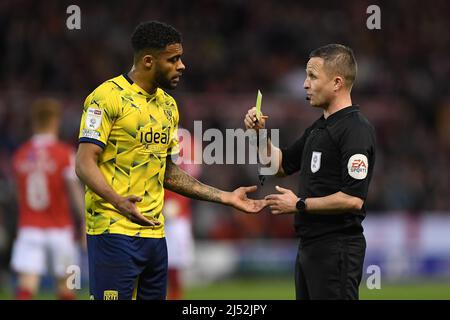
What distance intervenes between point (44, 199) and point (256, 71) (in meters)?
Result: 11.1

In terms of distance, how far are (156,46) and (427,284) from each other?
34.3 feet

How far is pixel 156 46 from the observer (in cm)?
629

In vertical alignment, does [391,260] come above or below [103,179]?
below

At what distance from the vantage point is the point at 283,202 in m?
6.21

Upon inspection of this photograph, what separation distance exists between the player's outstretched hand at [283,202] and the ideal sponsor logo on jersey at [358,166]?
415 mm

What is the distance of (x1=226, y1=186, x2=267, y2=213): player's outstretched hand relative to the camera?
6496mm

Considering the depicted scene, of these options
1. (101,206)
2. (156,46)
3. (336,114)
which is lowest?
(101,206)

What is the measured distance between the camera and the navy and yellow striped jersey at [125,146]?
20.2ft

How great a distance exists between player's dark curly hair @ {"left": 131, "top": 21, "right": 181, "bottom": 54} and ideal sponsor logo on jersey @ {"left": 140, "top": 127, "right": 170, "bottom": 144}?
559mm

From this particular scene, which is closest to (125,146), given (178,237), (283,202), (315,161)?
(283,202)

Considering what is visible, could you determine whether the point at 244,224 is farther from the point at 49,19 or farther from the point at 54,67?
the point at 49,19

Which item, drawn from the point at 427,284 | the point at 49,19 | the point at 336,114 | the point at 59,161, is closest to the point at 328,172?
the point at 336,114

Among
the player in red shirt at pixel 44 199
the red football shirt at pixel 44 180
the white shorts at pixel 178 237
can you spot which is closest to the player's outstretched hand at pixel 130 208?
the player in red shirt at pixel 44 199

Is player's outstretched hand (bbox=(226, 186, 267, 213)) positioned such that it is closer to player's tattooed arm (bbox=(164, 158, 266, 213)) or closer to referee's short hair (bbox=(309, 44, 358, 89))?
player's tattooed arm (bbox=(164, 158, 266, 213))
